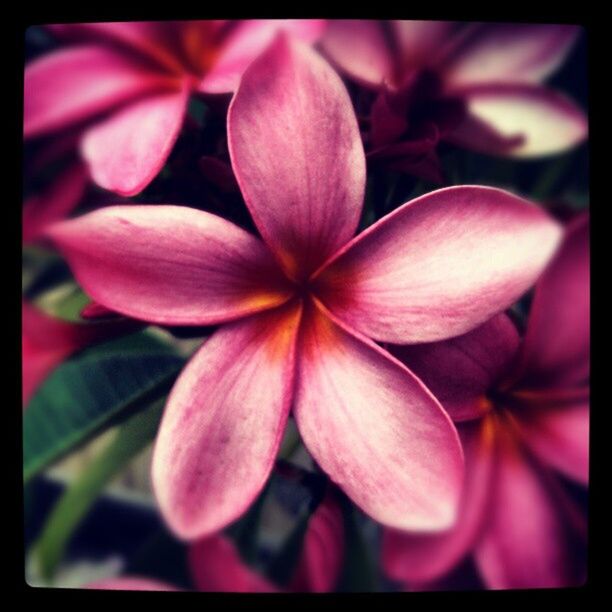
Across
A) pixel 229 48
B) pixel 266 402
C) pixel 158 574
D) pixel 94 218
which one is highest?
pixel 229 48

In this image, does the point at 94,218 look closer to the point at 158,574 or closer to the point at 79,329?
the point at 79,329

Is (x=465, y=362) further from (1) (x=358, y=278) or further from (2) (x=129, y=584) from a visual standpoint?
(2) (x=129, y=584)

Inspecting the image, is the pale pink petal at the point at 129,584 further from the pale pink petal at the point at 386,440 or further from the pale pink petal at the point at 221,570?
the pale pink petal at the point at 386,440

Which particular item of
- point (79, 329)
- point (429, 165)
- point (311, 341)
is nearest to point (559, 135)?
point (429, 165)

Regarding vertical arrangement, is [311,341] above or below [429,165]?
below

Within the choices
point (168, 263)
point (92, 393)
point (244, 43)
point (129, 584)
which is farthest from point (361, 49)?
point (129, 584)

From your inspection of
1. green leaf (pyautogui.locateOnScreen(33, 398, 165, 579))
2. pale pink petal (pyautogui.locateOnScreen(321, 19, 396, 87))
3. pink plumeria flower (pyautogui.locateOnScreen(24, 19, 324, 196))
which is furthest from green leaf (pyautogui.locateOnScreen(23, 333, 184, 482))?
pale pink petal (pyautogui.locateOnScreen(321, 19, 396, 87))

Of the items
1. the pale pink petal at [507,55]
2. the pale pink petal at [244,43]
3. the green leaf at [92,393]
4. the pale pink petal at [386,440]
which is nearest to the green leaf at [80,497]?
the green leaf at [92,393]
